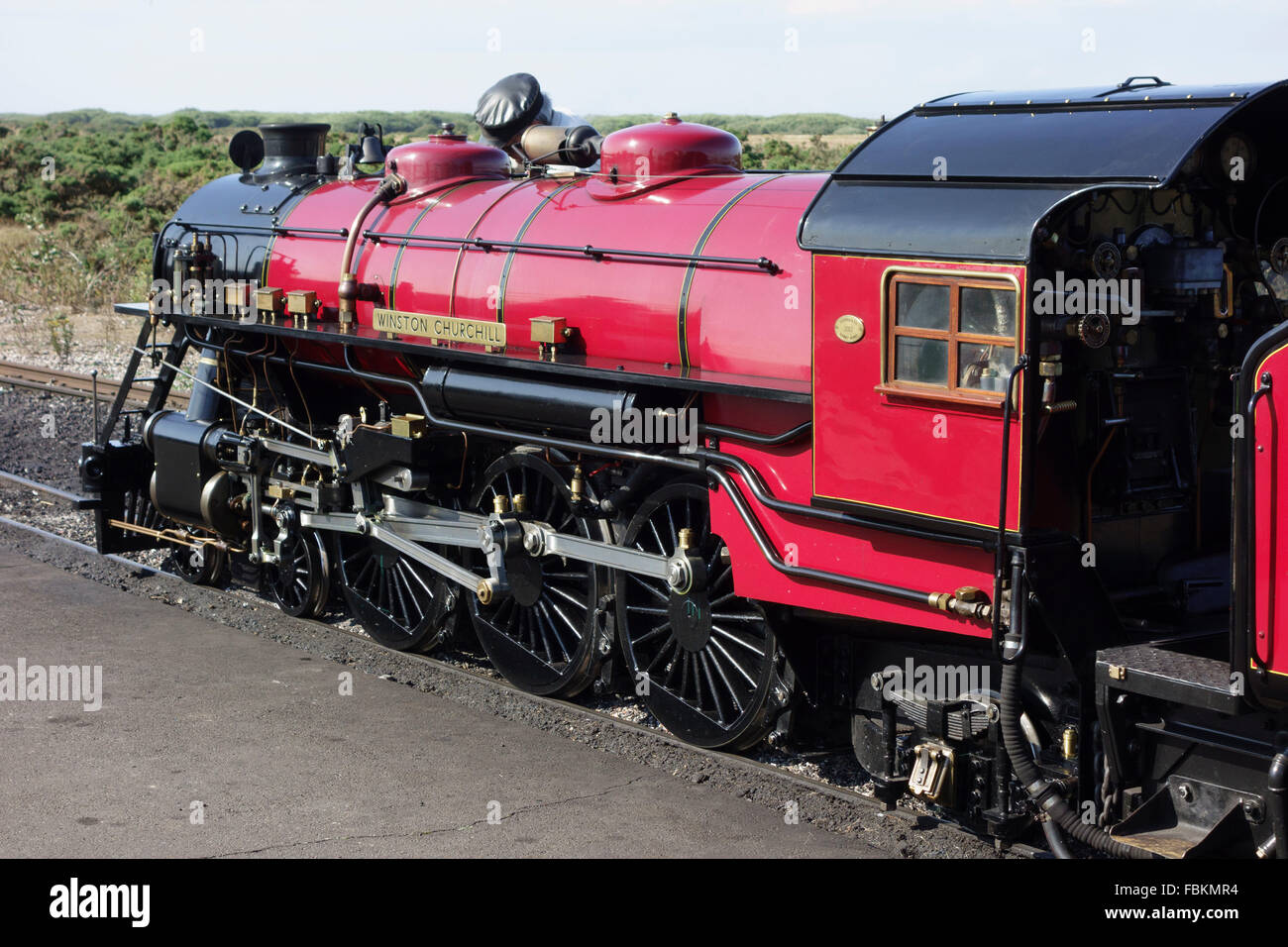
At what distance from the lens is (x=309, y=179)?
34.4 feet

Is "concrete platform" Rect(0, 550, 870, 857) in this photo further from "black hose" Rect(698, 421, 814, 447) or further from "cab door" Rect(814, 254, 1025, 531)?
"black hose" Rect(698, 421, 814, 447)

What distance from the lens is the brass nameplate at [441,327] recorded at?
801cm

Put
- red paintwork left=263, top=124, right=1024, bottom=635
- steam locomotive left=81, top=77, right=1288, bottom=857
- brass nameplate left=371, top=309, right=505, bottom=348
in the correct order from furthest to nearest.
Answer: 1. brass nameplate left=371, top=309, right=505, bottom=348
2. red paintwork left=263, top=124, right=1024, bottom=635
3. steam locomotive left=81, top=77, right=1288, bottom=857

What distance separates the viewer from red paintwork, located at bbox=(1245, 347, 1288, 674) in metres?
4.73

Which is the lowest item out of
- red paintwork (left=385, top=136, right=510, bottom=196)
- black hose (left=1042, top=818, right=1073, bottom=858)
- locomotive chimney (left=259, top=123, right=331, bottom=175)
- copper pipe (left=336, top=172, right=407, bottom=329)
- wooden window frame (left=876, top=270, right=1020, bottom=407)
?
black hose (left=1042, top=818, right=1073, bottom=858)

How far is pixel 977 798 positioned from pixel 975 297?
219 centimetres

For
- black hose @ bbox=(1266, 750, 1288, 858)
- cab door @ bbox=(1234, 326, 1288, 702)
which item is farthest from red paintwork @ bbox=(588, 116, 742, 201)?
black hose @ bbox=(1266, 750, 1288, 858)

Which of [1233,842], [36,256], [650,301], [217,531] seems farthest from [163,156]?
[1233,842]

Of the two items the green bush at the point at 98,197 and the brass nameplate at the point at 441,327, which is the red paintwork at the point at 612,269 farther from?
the green bush at the point at 98,197

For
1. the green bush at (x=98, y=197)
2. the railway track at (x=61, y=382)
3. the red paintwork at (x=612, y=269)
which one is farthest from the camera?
the green bush at (x=98, y=197)

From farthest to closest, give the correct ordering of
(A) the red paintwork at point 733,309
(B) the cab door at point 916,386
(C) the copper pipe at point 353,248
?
(C) the copper pipe at point 353,248, (A) the red paintwork at point 733,309, (B) the cab door at point 916,386

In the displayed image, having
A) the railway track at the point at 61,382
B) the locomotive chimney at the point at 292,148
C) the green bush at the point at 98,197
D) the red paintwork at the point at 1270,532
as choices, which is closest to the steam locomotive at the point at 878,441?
the red paintwork at the point at 1270,532

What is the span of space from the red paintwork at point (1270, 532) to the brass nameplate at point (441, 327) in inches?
172

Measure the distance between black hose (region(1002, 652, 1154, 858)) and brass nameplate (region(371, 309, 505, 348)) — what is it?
146 inches
